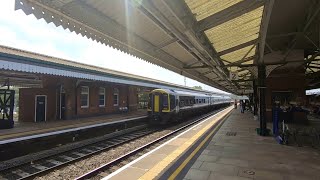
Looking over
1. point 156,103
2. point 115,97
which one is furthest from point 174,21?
point 115,97

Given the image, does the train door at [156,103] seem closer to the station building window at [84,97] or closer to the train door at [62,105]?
the station building window at [84,97]

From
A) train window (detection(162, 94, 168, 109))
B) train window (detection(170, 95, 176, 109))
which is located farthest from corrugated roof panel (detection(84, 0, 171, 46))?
train window (detection(170, 95, 176, 109))

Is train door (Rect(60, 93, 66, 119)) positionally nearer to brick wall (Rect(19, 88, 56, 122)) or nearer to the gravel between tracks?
brick wall (Rect(19, 88, 56, 122))

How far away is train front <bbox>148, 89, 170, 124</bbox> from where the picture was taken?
17.4 metres

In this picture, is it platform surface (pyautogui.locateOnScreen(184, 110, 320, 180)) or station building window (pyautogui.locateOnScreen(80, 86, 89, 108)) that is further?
station building window (pyautogui.locateOnScreen(80, 86, 89, 108))

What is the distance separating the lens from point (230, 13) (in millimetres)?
5488

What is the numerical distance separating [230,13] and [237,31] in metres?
2.11

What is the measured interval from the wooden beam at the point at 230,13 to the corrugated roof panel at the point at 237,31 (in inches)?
33.3

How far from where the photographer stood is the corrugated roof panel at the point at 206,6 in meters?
4.99

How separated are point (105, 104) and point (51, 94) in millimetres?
5132

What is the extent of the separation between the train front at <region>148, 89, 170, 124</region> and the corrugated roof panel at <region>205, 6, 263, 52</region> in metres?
8.92

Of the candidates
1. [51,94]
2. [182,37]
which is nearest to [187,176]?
[182,37]

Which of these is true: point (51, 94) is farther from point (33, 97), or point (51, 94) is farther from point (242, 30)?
point (242, 30)

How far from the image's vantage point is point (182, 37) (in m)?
6.04
